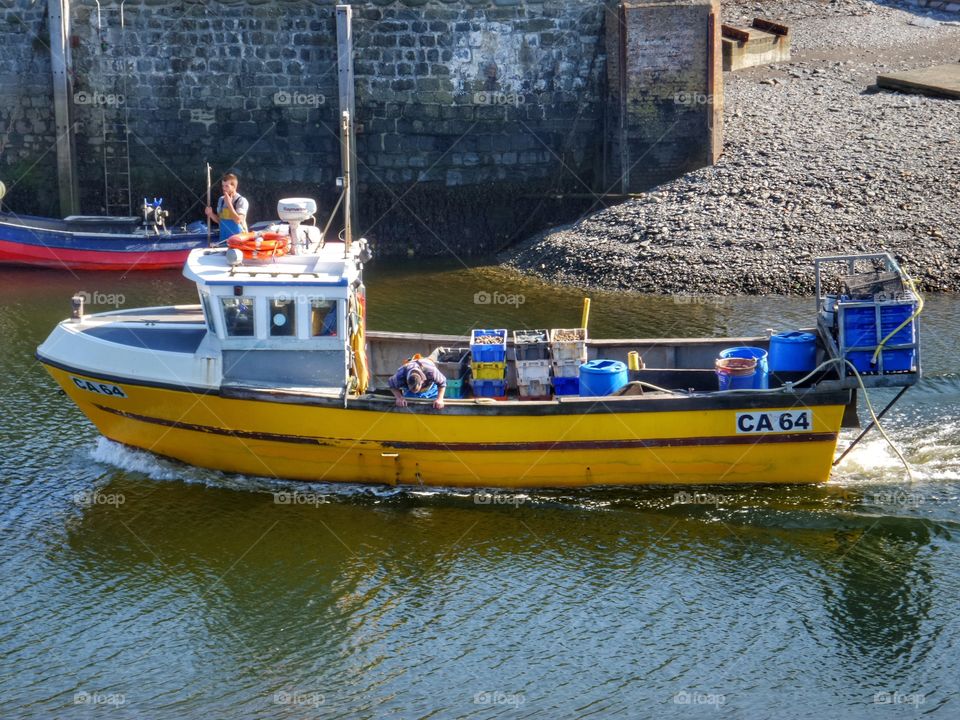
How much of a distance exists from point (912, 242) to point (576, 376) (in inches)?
376

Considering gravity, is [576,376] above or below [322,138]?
below

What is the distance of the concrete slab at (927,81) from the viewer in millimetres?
27172

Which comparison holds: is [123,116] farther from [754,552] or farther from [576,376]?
[754,552]

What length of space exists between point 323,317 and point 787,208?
1155 cm

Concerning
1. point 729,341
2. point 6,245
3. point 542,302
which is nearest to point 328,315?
point 729,341

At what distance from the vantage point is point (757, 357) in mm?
15633

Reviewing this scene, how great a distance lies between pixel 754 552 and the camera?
1421 cm

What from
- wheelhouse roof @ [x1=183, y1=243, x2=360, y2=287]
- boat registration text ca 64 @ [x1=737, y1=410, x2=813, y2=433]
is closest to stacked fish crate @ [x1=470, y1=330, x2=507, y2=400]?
wheelhouse roof @ [x1=183, y1=243, x2=360, y2=287]

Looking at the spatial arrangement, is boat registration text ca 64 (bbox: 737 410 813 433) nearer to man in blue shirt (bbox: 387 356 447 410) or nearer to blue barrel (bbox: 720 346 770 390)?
blue barrel (bbox: 720 346 770 390)

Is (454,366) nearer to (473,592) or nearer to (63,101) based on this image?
(473,592)

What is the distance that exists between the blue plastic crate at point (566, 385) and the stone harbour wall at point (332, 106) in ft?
34.0

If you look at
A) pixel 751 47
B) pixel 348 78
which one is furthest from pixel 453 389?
pixel 751 47

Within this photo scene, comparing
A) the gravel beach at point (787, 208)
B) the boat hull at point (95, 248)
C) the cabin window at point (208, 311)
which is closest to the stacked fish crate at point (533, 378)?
the cabin window at point (208, 311)

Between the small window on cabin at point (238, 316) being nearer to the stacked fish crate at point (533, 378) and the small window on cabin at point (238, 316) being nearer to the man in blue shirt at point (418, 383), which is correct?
the man in blue shirt at point (418, 383)
